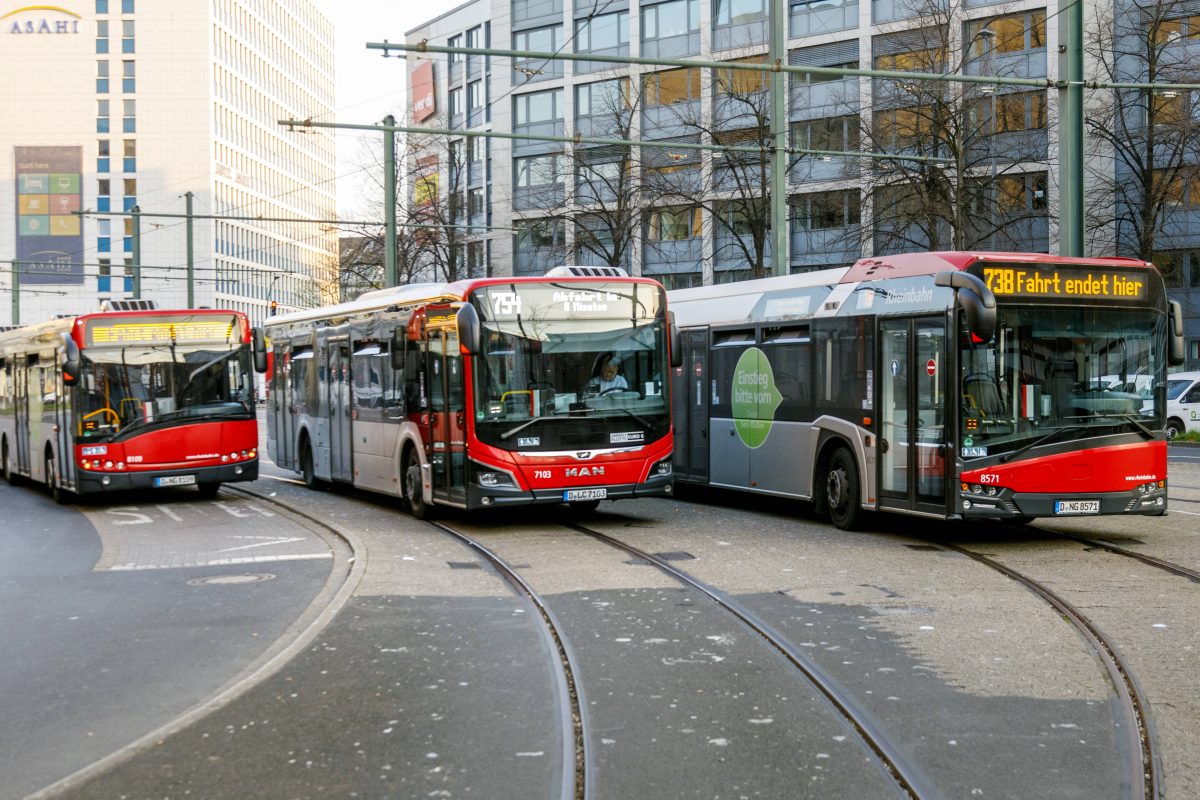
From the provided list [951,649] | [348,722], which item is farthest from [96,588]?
[951,649]

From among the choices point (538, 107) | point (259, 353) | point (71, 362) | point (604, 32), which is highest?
point (604, 32)

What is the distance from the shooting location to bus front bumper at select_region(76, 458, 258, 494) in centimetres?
2075

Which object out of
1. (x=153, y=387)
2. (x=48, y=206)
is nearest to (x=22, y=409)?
(x=153, y=387)

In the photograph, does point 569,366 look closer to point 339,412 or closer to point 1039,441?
point 1039,441

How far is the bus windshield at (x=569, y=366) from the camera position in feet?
53.5

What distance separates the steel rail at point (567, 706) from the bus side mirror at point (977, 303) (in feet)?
14.2

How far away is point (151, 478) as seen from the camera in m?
20.9

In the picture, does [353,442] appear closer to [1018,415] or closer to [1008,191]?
[1018,415]

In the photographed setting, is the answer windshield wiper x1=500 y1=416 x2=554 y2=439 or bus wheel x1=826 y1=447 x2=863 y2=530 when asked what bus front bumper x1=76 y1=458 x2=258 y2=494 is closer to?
windshield wiper x1=500 y1=416 x2=554 y2=439

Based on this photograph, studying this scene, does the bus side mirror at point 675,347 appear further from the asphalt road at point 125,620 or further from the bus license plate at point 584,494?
the asphalt road at point 125,620

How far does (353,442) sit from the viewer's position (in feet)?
68.3

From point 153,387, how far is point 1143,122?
117 ft

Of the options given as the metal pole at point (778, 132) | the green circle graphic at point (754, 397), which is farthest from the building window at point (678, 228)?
the green circle graphic at point (754, 397)

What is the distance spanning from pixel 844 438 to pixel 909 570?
344 centimetres
